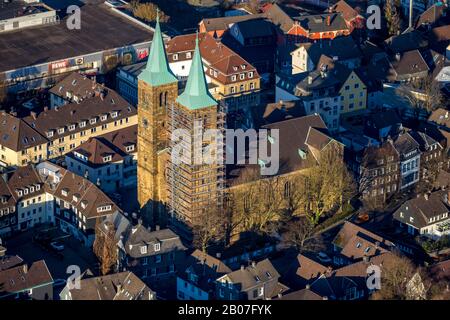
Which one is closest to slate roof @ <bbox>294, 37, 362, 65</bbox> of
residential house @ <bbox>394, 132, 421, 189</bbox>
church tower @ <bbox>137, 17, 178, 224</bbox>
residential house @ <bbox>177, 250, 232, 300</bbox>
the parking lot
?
residential house @ <bbox>394, 132, 421, 189</bbox>

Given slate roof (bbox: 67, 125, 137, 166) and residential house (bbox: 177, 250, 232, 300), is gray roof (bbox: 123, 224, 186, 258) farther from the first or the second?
slate roof (bbox: 67, 125, 137, 166)

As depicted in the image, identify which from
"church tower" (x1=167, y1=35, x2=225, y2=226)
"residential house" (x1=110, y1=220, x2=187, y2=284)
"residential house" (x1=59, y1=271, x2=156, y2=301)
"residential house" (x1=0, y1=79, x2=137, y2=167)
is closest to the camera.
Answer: "residential house" (x1=59, y1=271, x2=156, y2=301)

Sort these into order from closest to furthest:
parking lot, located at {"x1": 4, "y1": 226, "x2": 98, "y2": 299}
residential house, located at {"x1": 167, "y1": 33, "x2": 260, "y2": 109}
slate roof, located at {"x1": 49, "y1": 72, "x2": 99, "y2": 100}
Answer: parking lot, located at {"x1": 4, "y1": 226, "x2": 98, "y2": 299}, slate roof, located at {"x1": 49, "y1": 72, "x2": 99, "y2": 100}, residential house, located at {"x1": 167, "y1": 33, "x2": 260, "y2": 109}

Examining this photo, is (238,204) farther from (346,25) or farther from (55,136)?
(346,25)

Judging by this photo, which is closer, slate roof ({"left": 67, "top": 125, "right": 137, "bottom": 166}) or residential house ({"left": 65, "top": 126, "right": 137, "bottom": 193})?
residential house ({"left": 65, "top": 126, "right": 137, "bottom": 193})

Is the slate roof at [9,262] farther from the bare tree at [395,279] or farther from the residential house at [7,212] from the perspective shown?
the bare tree at [395,279]
